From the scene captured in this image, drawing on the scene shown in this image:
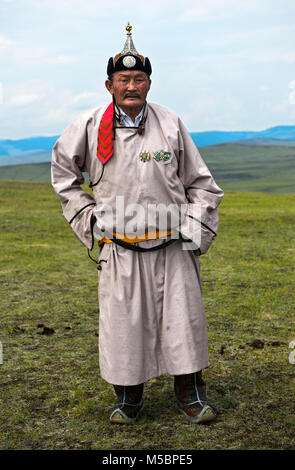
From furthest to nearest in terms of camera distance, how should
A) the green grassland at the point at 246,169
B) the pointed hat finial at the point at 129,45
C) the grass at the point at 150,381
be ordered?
1. the green grassland at the point at 246,169
2. the pointed hat finial at the point at 129,45
3. the grass at the point at 150,381

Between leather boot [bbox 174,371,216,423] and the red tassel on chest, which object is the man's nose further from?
leather boot [bbox 174,371,216,423]

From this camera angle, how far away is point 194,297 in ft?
12.2

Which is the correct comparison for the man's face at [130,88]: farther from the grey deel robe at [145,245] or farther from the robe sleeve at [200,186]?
the robe sleeve at [200,186]

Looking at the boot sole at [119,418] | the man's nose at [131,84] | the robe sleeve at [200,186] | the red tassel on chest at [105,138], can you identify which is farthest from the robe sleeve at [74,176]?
the boot sole at [119,418]

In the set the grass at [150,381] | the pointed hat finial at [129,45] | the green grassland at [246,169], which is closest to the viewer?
the grass at [150,381]

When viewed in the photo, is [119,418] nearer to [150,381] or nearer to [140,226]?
[150,381]

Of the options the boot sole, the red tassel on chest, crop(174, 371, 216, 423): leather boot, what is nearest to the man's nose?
the red tassel on chest

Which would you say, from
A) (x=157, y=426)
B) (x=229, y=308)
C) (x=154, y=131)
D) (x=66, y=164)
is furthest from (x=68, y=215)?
(x=229, y=308)

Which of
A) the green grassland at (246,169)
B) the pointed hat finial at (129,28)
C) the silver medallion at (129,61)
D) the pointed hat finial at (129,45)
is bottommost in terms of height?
the green grassland at (246,169)

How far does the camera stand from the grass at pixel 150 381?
3.55m

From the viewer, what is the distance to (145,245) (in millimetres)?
3666

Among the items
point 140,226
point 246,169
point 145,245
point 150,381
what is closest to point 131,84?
point 140,226

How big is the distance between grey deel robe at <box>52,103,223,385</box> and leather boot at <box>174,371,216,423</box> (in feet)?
0.58

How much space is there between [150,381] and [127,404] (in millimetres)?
721
